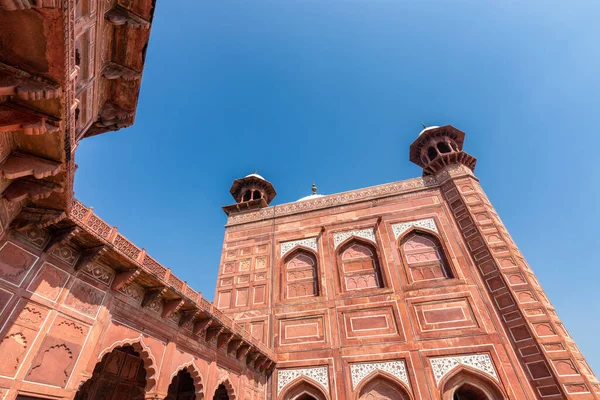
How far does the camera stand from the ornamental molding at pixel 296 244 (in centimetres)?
1280

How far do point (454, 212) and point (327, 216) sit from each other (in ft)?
15.6

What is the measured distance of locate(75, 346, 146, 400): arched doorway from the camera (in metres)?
7.79

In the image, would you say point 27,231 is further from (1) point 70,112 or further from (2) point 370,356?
(2) point 370,356

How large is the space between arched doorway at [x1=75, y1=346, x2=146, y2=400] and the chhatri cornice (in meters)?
6.79

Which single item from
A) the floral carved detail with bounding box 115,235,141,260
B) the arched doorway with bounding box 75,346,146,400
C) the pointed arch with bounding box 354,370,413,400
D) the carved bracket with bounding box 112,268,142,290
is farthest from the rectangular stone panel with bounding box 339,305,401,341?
the floral carved detail with bounding box 115,235,141,260

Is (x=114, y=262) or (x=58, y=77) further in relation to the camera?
(x=114, y=262)

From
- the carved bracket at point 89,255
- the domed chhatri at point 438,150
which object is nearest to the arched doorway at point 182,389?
the carved bracket at point 89,255

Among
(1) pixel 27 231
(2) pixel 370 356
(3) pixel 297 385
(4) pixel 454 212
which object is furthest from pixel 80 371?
(4) pixel 454 212

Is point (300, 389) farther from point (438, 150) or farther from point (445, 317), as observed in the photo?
point (438, 150)

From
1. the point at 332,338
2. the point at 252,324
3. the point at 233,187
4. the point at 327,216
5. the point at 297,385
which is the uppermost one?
the point at 233,187

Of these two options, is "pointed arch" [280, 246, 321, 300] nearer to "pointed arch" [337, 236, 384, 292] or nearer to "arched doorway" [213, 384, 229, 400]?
"pointed arch" [337, 236, 384, 292]

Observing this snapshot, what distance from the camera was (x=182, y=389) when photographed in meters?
9.38

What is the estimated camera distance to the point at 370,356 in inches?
372

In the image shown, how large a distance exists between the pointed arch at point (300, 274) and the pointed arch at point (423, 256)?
3178mm
